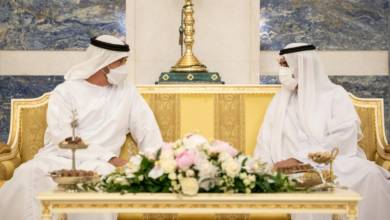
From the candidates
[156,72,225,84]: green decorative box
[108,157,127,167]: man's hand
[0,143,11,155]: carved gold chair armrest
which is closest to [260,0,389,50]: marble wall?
[156,72,225,84]: green decorative box

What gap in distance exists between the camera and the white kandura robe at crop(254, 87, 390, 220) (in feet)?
19.5

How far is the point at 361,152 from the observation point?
670 centimetres

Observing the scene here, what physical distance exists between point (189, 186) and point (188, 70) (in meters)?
3.49

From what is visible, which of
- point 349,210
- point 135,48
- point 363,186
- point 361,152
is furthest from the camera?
point 135,48

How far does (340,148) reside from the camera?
21.3 feet

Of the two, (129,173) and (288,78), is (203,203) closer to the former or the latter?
(129,173)

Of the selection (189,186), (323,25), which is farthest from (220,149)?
(323,25)

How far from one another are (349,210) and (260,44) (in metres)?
5.15

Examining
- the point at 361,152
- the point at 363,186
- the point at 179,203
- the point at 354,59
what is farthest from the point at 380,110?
the point at 179,203

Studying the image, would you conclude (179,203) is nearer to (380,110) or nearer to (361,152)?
(361,152)

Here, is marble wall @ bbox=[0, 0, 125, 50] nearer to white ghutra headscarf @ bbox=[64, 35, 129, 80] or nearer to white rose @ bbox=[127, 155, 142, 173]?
white ghutra headscarf @ bbox=[64, 35, 129, 80]

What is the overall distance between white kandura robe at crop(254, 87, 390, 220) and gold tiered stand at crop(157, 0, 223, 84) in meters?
1.07

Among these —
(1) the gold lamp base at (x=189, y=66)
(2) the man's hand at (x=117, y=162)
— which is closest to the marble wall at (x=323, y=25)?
(1) the gold lamp base at (x=189, y=66)

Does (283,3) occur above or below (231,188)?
Result: above
